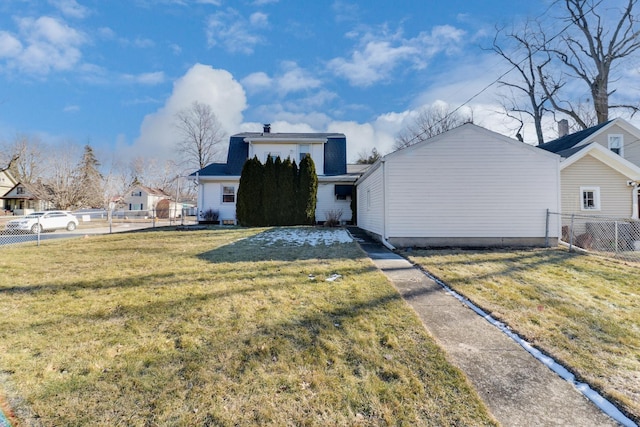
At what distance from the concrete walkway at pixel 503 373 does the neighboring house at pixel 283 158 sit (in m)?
12.3

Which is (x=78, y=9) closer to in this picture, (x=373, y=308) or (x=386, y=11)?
(x=386, y=11)

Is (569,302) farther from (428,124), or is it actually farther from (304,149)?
(428,124)

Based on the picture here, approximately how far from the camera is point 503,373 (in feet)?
8.36

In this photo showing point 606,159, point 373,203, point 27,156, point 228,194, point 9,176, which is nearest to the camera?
point 373,203

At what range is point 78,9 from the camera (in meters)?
8.56

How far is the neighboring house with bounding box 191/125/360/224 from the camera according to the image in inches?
647

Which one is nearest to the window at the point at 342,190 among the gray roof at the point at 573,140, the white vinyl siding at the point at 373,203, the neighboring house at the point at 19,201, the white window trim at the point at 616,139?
the white vinyl siding at the point at 373,203

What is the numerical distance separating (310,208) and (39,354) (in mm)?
12226

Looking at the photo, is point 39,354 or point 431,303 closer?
point 39,354

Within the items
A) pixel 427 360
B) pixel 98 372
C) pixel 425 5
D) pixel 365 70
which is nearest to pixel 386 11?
pixel 425 5

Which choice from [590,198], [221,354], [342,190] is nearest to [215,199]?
[342,190]

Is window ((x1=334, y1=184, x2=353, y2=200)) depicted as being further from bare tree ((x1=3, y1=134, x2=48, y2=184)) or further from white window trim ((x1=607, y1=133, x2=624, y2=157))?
bare tree ((x1=3, y1=134, x2=48, y2=184))

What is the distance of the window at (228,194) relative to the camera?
16872 millimetres

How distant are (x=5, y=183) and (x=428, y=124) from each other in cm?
Result: 6002
